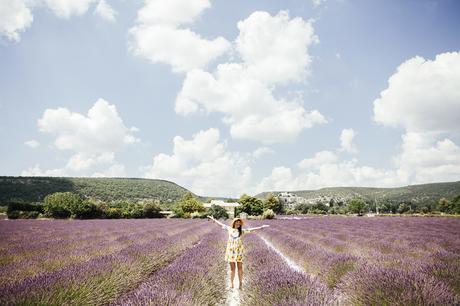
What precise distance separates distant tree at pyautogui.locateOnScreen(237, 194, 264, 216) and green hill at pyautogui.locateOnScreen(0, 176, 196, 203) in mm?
46672

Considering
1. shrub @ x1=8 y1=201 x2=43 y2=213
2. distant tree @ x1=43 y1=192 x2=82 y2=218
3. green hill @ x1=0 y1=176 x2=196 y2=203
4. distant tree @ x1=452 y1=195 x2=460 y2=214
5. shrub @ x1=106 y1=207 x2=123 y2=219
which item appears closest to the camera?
distant tree @ x1=43 y1=192 x2=82 y2=218

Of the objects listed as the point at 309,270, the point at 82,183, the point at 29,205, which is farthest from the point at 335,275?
the point at 82,183

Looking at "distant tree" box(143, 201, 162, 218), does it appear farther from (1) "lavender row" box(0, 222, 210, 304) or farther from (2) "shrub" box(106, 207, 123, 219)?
(1) "lavender row" box(0, 222, 210, 304)

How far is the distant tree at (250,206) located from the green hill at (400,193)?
77931 millimetres

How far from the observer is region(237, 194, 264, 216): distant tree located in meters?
56.5

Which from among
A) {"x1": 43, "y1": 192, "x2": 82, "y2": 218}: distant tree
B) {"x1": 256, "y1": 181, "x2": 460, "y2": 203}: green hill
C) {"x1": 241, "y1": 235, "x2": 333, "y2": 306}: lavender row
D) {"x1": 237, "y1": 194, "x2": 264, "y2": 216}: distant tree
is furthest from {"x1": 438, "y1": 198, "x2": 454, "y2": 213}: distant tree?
{"x1": 241, "y1": 235, "x2": 333, "y2": 306}: lavender row

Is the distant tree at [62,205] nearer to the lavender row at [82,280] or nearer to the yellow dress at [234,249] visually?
the lavender row at [82,280]

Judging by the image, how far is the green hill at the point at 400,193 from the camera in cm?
12070

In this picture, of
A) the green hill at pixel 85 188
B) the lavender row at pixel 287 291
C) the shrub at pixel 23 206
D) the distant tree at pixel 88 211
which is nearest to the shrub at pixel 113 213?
the distant tree at pixel 88 211

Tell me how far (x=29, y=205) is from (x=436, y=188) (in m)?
145

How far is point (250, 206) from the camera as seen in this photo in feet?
186

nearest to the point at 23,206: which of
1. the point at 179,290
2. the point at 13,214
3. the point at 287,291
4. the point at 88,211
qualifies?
the point at 13,214

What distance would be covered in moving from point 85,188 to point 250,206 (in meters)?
57.4

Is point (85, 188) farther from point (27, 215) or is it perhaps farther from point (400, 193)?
point (400, 193)
